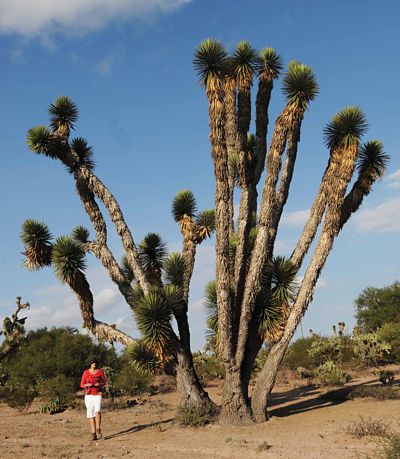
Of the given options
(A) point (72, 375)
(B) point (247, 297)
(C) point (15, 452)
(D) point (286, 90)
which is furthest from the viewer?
(A) point (72, 375)

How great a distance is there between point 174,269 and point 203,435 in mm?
4006

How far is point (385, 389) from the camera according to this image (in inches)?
538

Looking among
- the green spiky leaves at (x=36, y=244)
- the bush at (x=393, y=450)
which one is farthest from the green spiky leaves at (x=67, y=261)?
the bush at (x=393, y=450)

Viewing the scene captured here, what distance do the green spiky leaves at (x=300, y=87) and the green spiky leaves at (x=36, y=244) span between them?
6.99m

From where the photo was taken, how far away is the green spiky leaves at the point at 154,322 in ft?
38.6

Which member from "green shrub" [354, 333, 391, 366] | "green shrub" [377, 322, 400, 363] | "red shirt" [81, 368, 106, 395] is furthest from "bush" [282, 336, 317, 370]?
"red shirt" [81, 368, 106, 395]

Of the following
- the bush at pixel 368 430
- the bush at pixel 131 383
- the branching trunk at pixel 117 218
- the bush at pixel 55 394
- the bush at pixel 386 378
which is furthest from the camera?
the bush at pixel 131 383

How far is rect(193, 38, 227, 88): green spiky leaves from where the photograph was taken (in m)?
12.5

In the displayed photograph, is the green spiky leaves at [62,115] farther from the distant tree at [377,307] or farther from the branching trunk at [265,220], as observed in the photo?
the distant tree at [377,307]

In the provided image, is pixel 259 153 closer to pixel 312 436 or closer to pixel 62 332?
pixel 312 436

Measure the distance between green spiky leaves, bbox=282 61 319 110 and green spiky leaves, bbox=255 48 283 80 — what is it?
735 millimetres

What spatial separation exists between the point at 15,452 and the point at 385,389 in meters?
8.86

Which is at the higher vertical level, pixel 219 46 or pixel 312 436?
pixel 219 46

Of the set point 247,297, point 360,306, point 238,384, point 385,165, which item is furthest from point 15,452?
point 360,306
